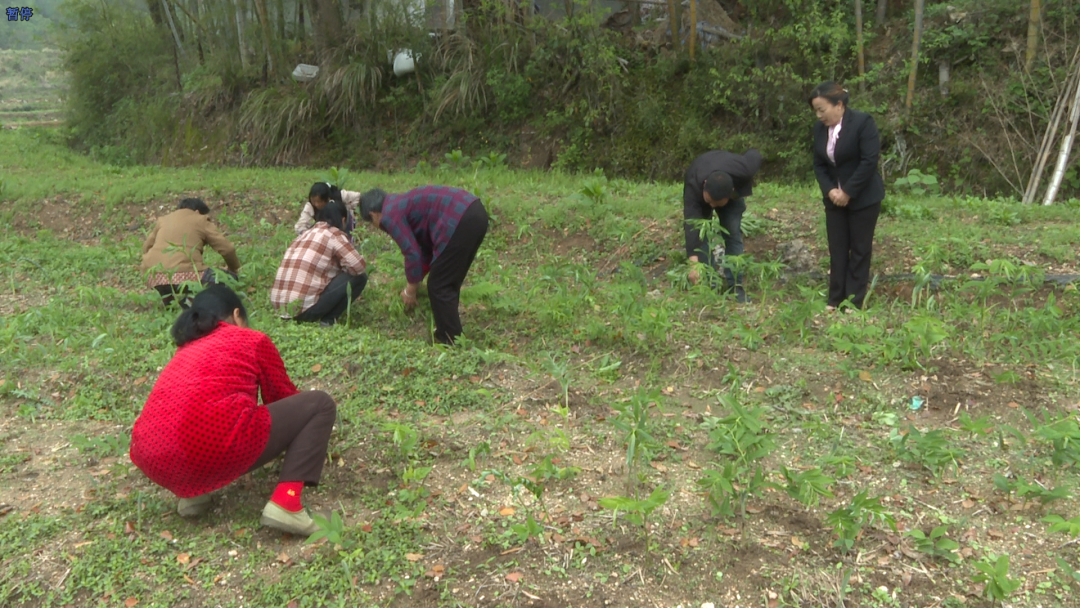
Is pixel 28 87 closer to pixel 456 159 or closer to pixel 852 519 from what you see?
pixel 456 159

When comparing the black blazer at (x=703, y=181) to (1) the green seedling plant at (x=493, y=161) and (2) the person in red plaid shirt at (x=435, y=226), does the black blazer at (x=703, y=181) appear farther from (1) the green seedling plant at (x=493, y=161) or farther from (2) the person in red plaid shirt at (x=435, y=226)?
(1) the green seedling plant at (x=493, y=161)

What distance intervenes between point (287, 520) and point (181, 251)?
3.19 m

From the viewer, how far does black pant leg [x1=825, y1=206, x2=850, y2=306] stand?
561 centimetres

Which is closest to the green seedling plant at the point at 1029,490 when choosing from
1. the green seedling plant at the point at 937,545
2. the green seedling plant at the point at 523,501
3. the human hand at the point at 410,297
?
the green seedling plant at the point at 937,545

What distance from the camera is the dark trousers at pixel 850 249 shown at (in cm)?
554

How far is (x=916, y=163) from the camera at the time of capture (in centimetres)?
923

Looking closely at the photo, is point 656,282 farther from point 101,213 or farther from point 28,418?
point 101,213

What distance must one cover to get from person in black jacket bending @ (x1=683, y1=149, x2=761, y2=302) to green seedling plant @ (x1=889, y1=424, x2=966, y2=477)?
6.64 feet

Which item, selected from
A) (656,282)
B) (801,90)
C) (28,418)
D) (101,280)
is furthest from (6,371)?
(801,90)

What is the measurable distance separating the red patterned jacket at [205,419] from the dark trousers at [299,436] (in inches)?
2.0

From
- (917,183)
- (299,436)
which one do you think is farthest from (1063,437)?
(917,183)

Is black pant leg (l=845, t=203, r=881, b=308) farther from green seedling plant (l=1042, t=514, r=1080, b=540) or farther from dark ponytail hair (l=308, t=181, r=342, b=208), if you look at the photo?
dark ponytail hair (l=308, t=181, r=342, b=208)

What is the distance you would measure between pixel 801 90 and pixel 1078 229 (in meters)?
3.72

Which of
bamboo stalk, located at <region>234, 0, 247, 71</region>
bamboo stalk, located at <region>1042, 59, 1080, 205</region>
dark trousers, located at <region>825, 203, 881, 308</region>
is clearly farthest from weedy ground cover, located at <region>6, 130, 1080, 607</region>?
bamboo stalk, located at <region>234, 0, 247, 71</region>
